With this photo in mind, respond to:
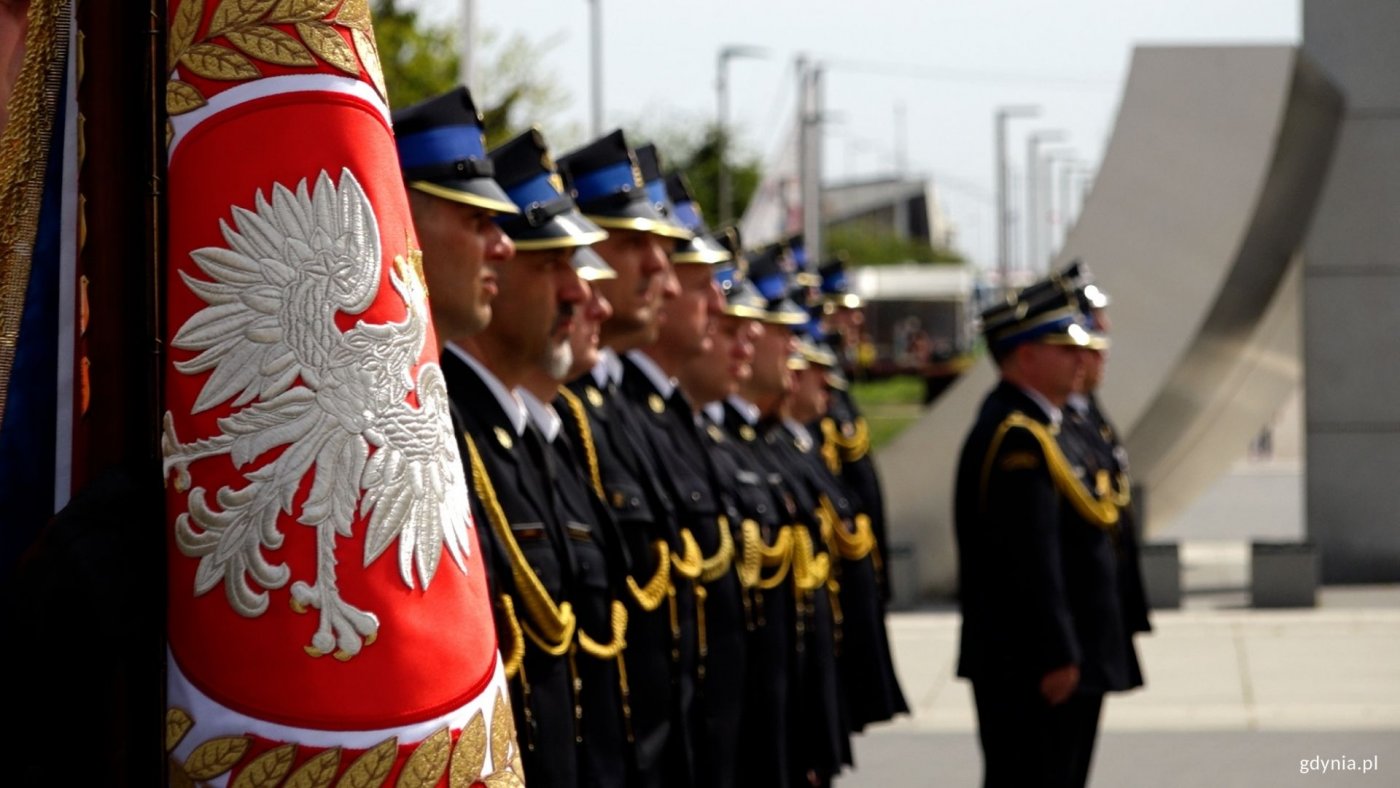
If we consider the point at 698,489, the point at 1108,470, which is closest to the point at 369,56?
the point at 698,489

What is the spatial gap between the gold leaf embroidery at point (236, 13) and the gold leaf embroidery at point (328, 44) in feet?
0.13

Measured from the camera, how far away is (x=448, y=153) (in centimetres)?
361

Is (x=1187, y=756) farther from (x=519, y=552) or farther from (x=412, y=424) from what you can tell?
(x=412, y=424)

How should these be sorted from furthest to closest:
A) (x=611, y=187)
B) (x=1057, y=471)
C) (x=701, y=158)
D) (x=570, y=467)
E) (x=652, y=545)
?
(x=701, y=158) → (x=1057, y=471) → (x=611, y=187) → (x=652, y=545) → (x=570, y=467)

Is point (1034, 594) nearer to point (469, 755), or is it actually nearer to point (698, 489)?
point (698, 489)

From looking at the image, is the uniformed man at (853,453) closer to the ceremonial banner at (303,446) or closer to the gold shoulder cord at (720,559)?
the gold shoulder cord at (720,559)

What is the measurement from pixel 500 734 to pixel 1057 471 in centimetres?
541

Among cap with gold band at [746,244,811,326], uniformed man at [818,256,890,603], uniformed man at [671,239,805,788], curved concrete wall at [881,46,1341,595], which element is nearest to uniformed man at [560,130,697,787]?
uniformed man at [671,239,805,788]

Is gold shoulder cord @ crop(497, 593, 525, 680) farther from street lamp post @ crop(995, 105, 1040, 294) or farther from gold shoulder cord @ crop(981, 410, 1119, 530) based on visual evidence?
street lamp post @ crop(995, 105, 1040, 294)

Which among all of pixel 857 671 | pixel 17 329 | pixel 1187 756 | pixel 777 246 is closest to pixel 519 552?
pixel 17 329

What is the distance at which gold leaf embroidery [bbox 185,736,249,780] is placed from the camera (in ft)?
6.23

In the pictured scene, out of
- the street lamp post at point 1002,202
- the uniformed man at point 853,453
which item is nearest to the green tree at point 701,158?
the street lamp post at point 1002,202

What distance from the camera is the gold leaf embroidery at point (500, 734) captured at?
2018 mm

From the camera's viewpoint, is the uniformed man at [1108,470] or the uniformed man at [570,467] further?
the uniformed man at [1108,470]
